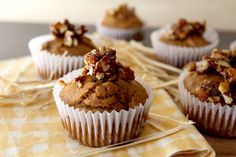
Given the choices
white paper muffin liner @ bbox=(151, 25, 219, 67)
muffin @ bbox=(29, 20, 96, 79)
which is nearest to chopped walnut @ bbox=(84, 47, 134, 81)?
muffin @ bbox=(29, 20, 96, 79)

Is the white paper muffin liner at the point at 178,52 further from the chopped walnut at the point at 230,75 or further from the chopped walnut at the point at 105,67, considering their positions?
the chopped walnut at the point at 105,67

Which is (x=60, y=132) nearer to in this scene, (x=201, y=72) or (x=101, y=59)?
(x=101, y=59)

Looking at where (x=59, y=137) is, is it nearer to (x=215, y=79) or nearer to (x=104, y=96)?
(x=104, y=96)

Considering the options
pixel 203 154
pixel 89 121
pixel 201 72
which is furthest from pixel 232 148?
pixel 89 121

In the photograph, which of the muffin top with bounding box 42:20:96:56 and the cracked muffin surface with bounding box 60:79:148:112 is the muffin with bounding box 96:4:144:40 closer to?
the muffin top with bounding box 42:20:96:56

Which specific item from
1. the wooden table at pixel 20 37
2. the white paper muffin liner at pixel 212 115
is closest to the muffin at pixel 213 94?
the white paper muffin liner at pixel 212 115

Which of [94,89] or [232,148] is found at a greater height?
[94,89]
